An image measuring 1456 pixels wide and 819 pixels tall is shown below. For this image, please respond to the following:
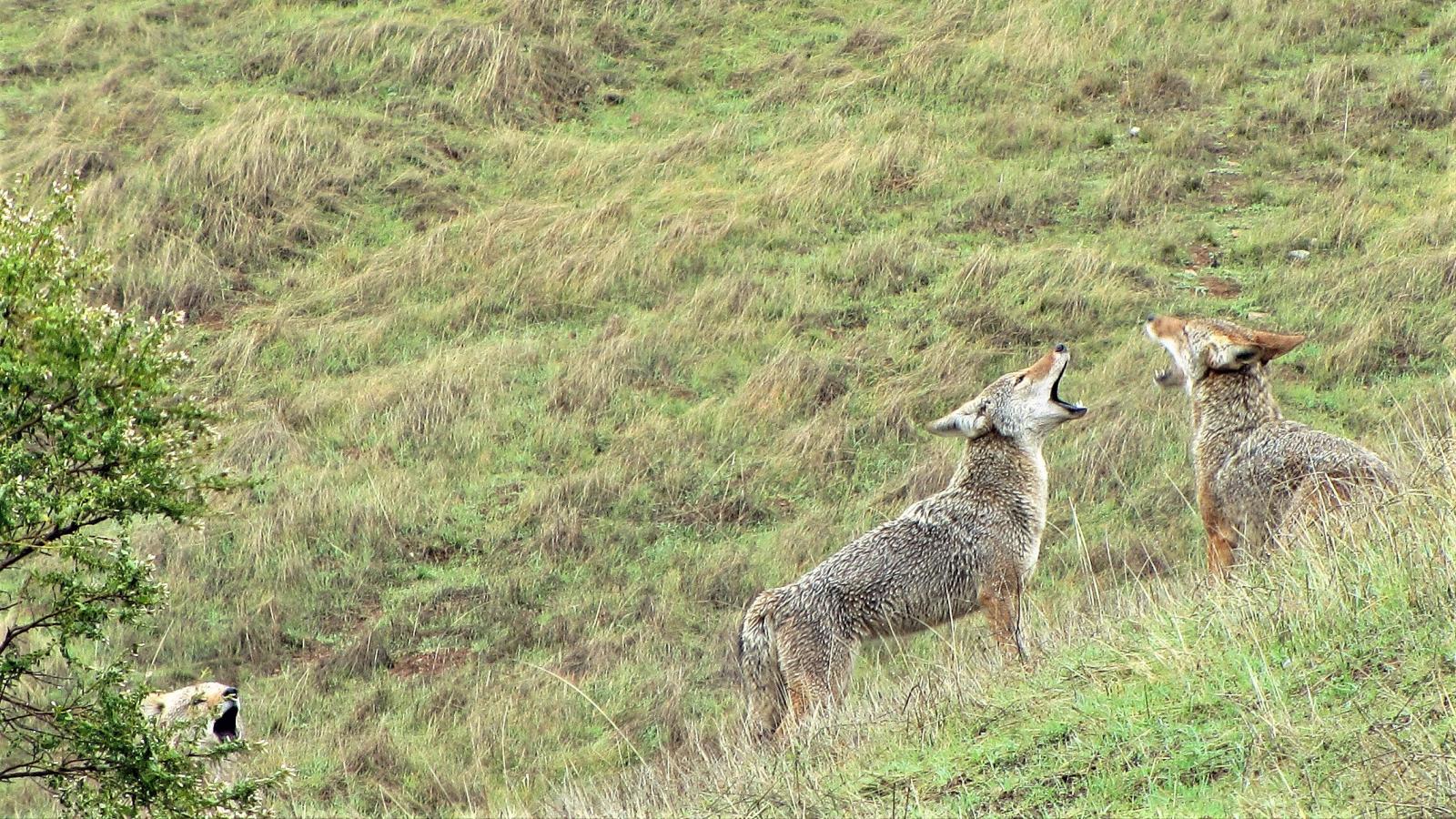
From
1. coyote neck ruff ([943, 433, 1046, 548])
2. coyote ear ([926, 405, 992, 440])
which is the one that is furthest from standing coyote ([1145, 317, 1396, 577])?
coyote ear ([926, 405, 992, 440])

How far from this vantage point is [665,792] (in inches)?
229

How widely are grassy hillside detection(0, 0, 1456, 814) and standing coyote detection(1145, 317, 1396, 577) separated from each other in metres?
0.58

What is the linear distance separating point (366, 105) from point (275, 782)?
1401 centimetres

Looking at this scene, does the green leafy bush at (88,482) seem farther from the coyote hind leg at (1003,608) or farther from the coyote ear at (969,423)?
the coyote ear at (969,423)

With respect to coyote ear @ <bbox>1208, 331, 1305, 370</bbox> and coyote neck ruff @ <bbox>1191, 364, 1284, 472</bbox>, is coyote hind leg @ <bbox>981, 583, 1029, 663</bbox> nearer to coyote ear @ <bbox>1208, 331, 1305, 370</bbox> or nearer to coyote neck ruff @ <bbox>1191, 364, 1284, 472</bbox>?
coyote neck ruff @ <bbox>1191, 364, 1284, 472</bbox>

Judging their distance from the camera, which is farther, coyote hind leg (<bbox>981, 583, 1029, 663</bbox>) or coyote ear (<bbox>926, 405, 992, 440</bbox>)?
coyote ear (<bbox>926, 405, 992, 440</bbox>)

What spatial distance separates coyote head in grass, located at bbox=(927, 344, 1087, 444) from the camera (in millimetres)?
8062

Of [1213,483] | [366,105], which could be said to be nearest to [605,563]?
[1213,483]

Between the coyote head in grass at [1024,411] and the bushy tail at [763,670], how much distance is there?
1.57 meters

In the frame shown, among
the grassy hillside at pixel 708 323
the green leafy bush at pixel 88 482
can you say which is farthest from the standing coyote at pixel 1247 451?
the green leafy bush at pixel 88 482

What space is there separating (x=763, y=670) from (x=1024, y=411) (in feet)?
6.93

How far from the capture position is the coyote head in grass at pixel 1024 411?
806 centimetres

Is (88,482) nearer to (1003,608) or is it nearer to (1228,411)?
(1003,608)

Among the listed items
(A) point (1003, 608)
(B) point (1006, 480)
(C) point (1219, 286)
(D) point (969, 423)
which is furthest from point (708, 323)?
(A) point (1003, 608)
